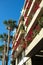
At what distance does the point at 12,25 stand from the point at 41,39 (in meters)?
32.2

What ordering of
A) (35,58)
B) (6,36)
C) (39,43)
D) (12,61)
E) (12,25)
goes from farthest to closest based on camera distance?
(6,36) < (12,25) < (12,61) < (35,58) < (39,43)

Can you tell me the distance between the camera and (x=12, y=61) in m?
44.9

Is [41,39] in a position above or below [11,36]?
below

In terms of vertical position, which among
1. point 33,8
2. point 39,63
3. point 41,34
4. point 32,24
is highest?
point 33,8

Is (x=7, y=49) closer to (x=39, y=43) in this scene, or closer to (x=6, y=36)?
(x=6, y=36)

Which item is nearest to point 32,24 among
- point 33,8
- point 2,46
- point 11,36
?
point 33,8

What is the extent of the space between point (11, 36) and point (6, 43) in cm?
275

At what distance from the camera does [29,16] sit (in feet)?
96.0

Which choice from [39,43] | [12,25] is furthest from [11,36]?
[39,43]

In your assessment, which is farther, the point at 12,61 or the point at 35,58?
the point at 12,61

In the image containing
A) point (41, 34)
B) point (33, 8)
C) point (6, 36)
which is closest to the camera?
point (41, 34)

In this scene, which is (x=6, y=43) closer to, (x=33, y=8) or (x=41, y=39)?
(x=33, y=8)

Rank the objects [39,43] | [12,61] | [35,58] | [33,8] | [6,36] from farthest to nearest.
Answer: [6,36]
[12,61]
[33,8]
[35,58]
[39,43]

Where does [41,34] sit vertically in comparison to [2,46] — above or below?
below
